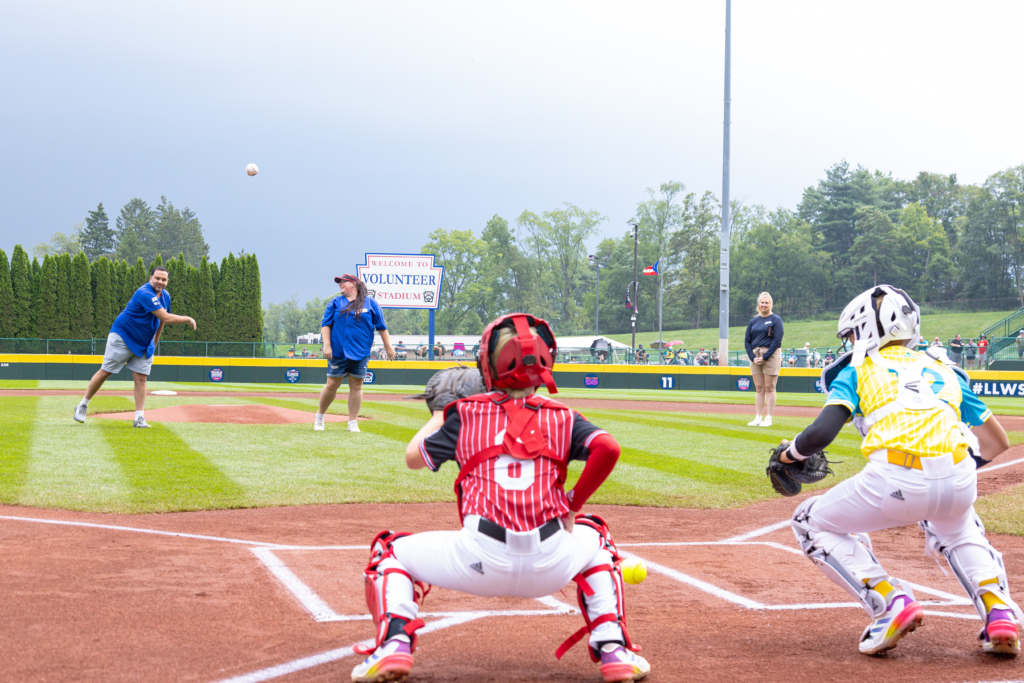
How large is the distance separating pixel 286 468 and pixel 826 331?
72084 mm

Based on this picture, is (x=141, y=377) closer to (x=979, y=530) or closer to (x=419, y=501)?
(x=419, y=501)

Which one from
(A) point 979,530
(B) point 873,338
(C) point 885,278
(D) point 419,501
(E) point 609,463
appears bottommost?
(D) point 419,501

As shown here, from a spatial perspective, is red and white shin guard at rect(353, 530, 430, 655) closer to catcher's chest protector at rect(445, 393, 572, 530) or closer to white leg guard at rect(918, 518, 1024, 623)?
catcher's chest protector at rect(445, 393, 572, 530)

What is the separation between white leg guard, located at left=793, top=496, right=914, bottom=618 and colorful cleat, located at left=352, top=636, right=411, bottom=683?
1.75 meters

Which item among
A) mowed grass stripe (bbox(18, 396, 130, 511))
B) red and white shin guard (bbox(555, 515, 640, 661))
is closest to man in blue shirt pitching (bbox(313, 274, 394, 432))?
mowed grass stripe (bbox(18, 396, 130, 511))

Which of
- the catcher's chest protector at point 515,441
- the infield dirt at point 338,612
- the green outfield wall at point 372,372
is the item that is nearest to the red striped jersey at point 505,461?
the catcher's chest protector at point 515,441

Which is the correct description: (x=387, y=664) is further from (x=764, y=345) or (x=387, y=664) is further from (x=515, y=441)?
(x=764, y=345)

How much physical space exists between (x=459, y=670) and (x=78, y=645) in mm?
1483

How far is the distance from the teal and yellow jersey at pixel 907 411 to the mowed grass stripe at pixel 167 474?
15.6 ft

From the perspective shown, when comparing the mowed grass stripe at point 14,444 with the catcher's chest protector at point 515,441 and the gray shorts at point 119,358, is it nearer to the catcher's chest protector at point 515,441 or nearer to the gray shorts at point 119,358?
the gray shorts at point 119,358

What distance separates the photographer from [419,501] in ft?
22.4

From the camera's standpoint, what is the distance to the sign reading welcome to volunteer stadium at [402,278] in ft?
125

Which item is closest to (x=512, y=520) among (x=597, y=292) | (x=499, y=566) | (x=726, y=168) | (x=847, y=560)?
(x=499, y=566)

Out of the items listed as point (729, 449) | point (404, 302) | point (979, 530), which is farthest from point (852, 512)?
point (404, 302)
